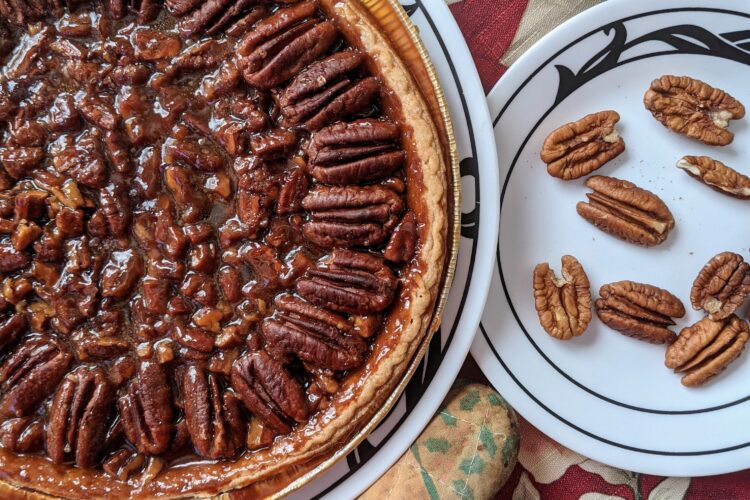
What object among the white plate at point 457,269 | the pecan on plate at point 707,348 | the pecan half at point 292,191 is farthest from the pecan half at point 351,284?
the pecan on plate at point 707,348

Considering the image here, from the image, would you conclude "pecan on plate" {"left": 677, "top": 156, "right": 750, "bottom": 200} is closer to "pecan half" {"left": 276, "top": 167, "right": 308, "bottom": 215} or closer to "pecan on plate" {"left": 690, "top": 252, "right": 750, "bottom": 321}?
"pecan on plate" {"left": 690, "top": 252, "right": 750, "bottom": 321}

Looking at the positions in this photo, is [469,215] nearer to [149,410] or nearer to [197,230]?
[197,230]

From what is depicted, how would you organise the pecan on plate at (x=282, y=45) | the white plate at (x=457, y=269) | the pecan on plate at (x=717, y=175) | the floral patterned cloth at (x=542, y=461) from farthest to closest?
the floral patterned cloth at (x=542, y=461) → the pecan on plate at (x=717, y=175) → the white plate at (x=457, y=269) → the pecan on plate at (x=282, y=45)

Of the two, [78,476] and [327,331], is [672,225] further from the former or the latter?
[78,476]

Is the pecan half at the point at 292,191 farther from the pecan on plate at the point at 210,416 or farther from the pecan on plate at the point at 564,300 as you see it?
the pecan on plate at the point at 564,300

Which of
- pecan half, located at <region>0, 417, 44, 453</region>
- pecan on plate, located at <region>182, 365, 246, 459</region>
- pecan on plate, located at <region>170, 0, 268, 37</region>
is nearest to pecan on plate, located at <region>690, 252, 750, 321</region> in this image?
pecan on plate, located at <region>182, 365, 246, 459</region>

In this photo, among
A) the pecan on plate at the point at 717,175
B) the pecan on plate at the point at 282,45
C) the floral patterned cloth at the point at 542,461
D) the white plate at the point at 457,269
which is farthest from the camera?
the floral patterned cloth at the point at 542,461
